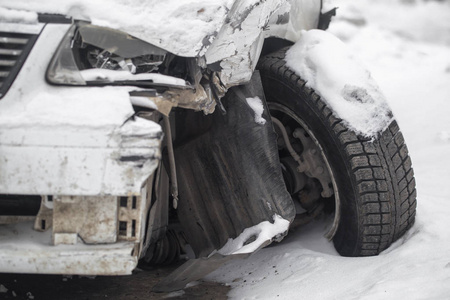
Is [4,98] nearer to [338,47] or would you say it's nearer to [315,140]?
[315,140]

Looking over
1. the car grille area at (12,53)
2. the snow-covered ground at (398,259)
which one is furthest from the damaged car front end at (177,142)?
the snow-covered ground at (398,259)

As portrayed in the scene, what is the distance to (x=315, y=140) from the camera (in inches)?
110

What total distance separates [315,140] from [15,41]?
4.90 ft

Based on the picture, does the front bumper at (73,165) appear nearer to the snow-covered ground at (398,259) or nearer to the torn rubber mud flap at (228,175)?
the torn rubber mud flap at (228,175)

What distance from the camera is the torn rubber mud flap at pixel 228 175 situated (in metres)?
2.68

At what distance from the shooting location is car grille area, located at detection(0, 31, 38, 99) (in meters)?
1.94

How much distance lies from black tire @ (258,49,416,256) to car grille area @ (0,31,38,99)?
137cm

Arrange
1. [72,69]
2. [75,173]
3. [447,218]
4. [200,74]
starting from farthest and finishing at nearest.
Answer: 1. [447,218]
2. [200,74]
3. [72,69]
4. [75,173]

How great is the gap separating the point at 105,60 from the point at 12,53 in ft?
1.08

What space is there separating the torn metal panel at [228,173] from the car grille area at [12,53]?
1.10m

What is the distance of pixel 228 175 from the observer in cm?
283

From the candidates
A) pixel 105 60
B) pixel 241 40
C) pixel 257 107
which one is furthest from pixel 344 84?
pixel 105 60

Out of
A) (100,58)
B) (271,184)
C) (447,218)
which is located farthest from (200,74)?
(447,218)

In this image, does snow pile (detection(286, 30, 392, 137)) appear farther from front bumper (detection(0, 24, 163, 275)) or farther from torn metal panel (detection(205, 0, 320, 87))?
front bumper (detection(0, 24, 163, 275))
